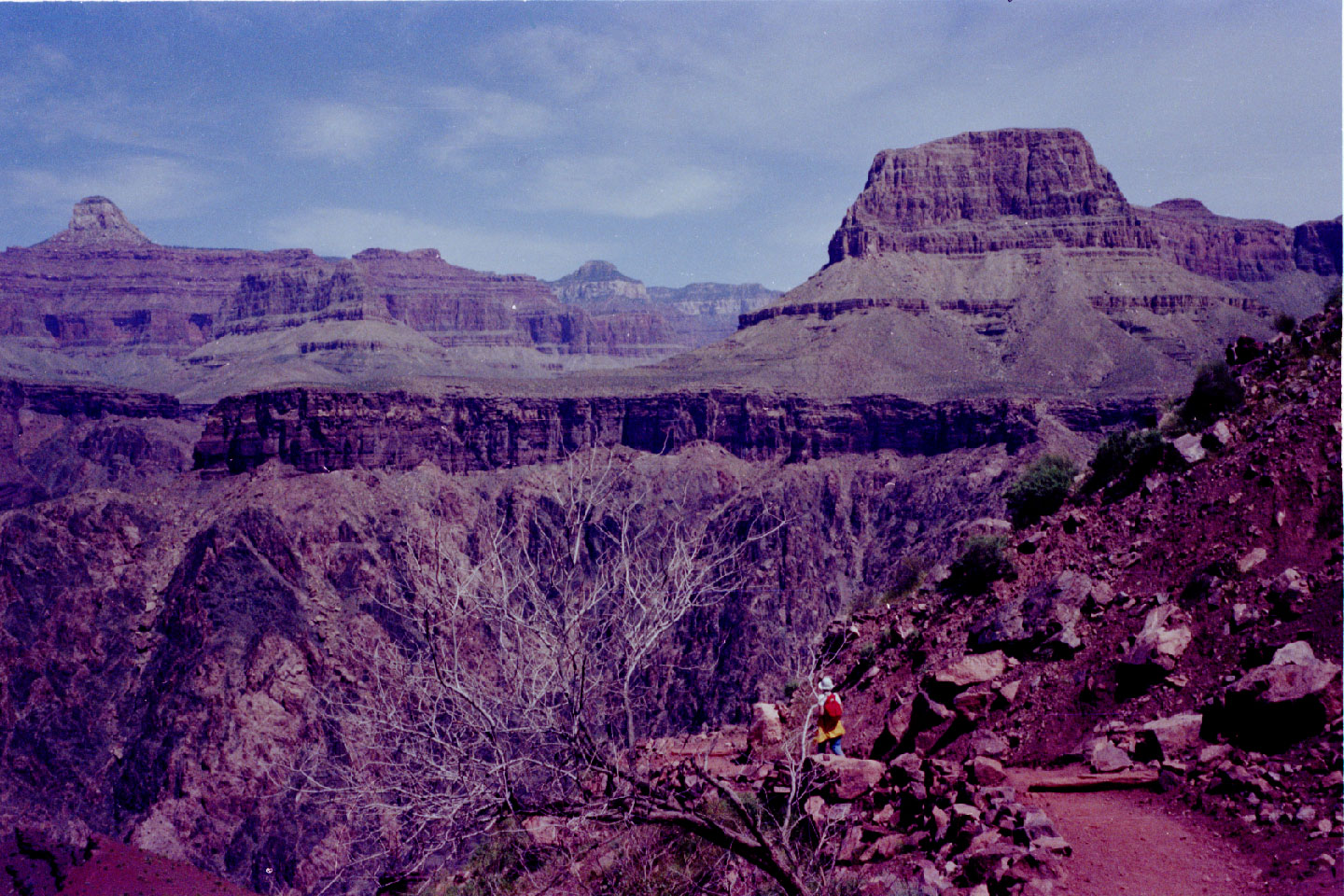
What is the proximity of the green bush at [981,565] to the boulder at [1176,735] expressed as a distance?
7228mm

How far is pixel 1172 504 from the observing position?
16.4 m

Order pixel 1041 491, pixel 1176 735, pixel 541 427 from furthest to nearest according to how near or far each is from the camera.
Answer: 1. pixel 541 427
2. pixel 1041 491
3. pixel 1176 735

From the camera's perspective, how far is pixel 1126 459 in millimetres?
→ 21312

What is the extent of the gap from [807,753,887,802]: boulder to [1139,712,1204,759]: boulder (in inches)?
124

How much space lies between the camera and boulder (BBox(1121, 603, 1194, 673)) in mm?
12398

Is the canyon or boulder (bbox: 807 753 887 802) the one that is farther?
the canyon

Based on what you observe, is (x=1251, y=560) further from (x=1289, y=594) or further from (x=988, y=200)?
(x=988, y=200)

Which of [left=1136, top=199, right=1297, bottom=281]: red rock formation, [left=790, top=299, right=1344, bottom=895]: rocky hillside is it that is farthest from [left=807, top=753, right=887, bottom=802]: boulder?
[left=1136, top=199, right=1297, bottom=281]: red rock formation

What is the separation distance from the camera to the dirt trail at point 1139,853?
350 inches

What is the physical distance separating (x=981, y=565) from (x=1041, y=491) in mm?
6004

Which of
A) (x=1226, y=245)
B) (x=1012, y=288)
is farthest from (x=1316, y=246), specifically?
(x=1012, y=288)

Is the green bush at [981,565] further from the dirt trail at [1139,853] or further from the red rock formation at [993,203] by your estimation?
the red rock formation at [993,203]

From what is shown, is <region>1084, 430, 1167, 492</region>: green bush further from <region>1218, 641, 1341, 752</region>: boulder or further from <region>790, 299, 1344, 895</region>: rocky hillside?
<region>1218, 641, 1341, 752</region>: boulder

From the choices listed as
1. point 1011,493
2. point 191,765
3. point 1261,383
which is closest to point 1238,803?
point 1261,383
